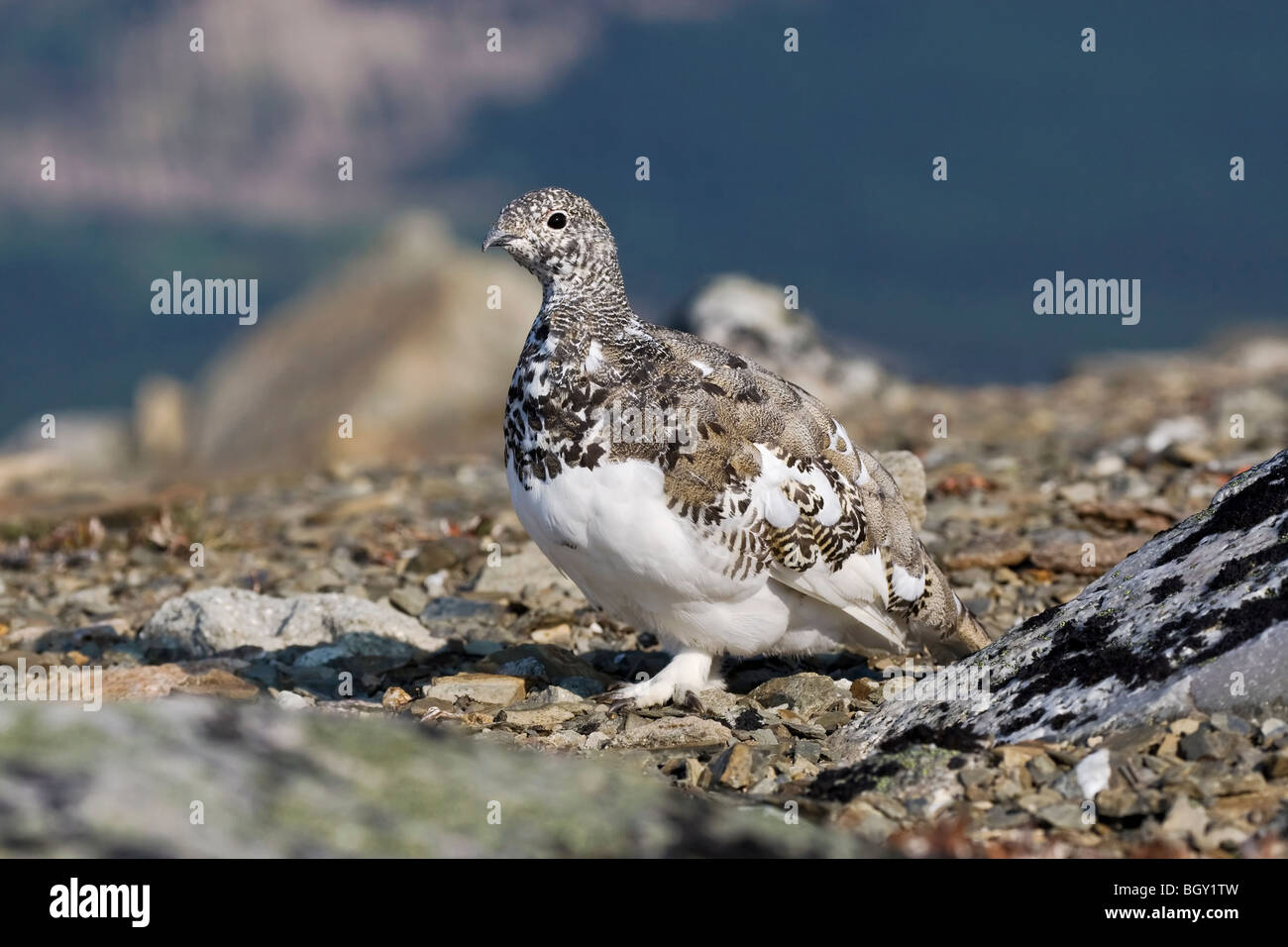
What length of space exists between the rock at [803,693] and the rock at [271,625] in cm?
227

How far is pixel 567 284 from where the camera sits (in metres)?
6.41

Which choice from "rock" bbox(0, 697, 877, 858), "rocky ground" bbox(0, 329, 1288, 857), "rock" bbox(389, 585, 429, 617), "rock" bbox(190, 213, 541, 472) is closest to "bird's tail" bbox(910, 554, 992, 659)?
"rocky ground" bbox(0, 329, 1288, 857)

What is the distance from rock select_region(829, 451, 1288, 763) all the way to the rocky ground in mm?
13

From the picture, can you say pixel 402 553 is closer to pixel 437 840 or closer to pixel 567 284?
pixel 567 284

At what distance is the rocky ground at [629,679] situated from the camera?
3.37m

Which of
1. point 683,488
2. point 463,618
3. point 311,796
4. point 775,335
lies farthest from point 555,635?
point 775,335

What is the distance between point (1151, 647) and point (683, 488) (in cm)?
204

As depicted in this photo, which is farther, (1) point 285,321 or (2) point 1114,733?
(1) point 285,321

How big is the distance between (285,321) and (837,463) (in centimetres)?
1955

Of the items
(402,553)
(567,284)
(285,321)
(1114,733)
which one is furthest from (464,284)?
(1114,733)

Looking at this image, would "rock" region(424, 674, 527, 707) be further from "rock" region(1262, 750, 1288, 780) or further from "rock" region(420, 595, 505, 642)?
"rock" region(1262, 750, 1288, 780)

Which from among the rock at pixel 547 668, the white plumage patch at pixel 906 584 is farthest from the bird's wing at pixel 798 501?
the rock at pixel 547 668

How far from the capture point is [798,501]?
247 inches
